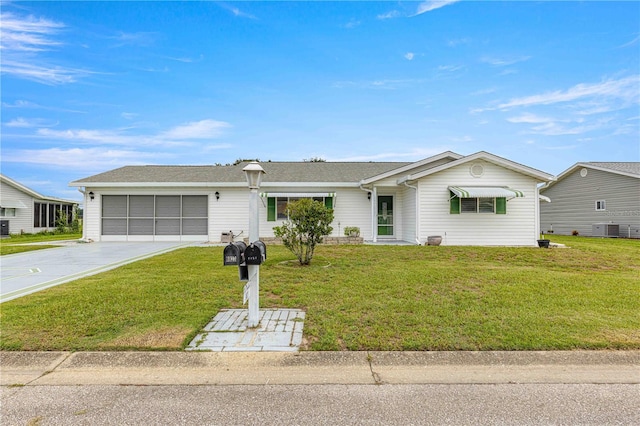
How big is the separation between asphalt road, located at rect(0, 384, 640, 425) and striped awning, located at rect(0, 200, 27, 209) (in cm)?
2665

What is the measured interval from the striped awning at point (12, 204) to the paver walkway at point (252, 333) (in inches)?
1027

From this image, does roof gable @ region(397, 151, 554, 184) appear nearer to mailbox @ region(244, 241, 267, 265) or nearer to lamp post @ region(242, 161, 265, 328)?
lamp post @ region(242, 161, 265, 328)

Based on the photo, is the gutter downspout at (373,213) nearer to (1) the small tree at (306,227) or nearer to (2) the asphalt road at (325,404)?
(1) the small tree at (306,227)

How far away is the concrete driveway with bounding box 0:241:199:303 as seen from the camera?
6.33 m

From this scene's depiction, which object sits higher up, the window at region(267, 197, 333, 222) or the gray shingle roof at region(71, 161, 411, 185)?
the gray shingle roof at region(71, 161, 411, 185)

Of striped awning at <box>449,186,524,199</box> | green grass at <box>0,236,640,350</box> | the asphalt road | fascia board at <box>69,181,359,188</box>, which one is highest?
fascia board at <box>69,181,359,188</box>

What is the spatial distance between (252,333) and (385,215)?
12017mm

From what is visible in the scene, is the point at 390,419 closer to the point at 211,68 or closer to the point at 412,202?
the point at 412,202

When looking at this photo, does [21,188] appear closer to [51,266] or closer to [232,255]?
[51,266]

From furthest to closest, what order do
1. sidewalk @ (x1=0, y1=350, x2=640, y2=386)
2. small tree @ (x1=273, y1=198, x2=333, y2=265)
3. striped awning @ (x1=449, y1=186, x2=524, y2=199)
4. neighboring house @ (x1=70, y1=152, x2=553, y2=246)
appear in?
neighboring house @ (x1=70, y1=152, x2=553, y2=246)
striped awning @ (x1=449, y1=186, x2=524, y2=199)
small tree @ (x1=273, y1=198, x2=333, y2=265)
sidewalk @ (x1=0, y1=350, x2=640, y2=386)

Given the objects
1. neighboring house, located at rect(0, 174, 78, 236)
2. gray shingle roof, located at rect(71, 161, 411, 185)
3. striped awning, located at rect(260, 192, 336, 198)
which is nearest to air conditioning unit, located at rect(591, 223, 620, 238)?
gray shingle roof, located at rect(71, 161, 411, 185)

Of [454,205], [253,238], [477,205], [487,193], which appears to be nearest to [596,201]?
[477,205]

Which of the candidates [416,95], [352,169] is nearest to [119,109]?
[352,169]

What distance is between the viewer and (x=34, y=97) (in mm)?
15547
